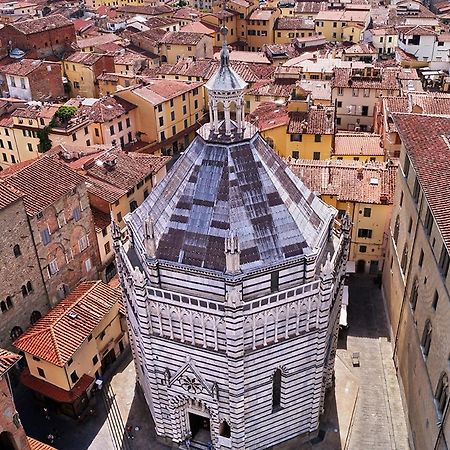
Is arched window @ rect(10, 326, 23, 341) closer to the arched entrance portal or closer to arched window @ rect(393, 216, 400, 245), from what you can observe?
the arched entrance portal

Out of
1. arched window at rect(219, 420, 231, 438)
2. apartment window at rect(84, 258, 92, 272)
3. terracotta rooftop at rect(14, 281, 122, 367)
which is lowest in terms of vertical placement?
arched window at rect(219, 420, 231, 438)

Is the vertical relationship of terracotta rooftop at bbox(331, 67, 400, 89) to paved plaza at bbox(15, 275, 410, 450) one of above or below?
above

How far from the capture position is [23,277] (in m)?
32.0

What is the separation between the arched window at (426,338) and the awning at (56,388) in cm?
1701

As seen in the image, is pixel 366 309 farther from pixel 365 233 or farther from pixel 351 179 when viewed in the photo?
pixel 351 179

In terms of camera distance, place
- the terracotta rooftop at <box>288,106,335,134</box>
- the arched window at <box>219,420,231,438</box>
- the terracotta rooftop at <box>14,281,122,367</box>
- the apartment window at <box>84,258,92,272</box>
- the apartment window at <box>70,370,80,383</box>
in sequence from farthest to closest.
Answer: the terracotta rooftop at <box>288,106,335,134</box> < the apartment window at <box>84,258,92,272</box> < the apartment window at <box>70,370,80,383</box> < the terracotta rooftop at <box>14,281,122,367</box> < the arched window at <box>219,420,231,438</box>

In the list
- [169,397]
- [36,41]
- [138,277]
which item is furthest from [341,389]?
[36,41]

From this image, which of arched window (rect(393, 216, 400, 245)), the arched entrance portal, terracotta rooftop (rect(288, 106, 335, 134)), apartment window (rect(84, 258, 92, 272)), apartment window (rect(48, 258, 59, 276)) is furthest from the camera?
terracotta rooftop (rect(288, 106, 335, 134))

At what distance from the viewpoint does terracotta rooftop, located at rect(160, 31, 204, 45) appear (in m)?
73.8

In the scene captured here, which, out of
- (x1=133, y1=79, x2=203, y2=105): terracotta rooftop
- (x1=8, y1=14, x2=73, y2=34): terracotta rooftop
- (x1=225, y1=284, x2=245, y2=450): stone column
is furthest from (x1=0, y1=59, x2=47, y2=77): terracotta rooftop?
(x1=225, y1=284, x2=245, y2=450): stone column

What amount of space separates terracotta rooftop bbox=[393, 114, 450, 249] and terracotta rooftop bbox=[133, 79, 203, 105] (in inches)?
1160

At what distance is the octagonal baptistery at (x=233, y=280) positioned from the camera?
22.5m

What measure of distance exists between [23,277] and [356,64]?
141ft

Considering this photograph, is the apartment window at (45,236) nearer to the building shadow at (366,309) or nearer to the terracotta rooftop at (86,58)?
the building shadow at (366,309)
